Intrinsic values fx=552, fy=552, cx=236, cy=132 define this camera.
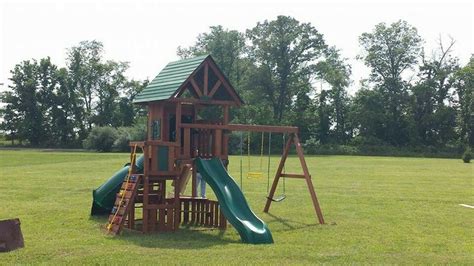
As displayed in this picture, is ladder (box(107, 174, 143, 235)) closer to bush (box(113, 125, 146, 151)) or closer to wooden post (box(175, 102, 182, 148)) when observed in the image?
wooden post (box(175, 102, 182, 148))

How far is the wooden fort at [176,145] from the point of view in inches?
486

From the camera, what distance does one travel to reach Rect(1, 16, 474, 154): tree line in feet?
251

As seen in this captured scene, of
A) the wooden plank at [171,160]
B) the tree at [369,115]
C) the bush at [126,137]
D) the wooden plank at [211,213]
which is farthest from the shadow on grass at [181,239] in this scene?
the tree at [369,115]

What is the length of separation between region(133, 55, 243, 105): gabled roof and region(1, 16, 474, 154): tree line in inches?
2236

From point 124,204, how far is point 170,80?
11.2ft

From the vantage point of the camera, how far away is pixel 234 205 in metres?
11.9

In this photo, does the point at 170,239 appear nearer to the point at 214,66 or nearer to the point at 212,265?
the point at 212,265

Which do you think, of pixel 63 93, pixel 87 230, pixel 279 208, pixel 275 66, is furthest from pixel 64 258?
pixel 63 93

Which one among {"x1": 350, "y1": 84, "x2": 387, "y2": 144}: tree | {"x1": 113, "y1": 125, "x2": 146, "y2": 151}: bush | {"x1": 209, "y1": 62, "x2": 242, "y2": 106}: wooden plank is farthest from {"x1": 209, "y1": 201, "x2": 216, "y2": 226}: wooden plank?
{"x1": 350, "y1": 84, "x2": 387, "y2": 144}: tree

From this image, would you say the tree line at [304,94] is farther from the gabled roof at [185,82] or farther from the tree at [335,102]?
the gabled roof at [185,82]

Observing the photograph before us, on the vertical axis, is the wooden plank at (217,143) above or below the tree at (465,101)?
below

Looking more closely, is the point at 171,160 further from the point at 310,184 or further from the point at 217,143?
the point at 310,184

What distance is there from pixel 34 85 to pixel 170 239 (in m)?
80.8

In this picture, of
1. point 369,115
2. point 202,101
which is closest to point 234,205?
point 202,101
